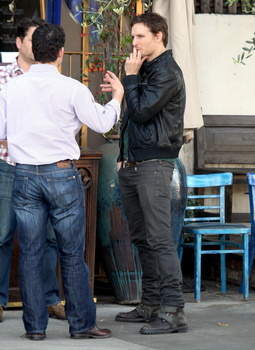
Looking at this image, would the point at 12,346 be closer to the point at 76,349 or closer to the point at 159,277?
the point at 76,349

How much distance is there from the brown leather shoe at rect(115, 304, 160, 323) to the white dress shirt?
1.38 meters

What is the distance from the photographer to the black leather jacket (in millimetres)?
5312

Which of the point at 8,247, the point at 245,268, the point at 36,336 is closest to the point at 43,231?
the point at 36,336

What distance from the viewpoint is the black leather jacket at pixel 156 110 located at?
209 inches

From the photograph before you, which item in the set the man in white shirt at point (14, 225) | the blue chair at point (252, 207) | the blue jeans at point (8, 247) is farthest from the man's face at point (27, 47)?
the blue chair at point (252, 207)

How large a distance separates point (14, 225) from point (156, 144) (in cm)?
118

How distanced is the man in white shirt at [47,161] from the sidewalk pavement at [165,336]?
179 millimetres

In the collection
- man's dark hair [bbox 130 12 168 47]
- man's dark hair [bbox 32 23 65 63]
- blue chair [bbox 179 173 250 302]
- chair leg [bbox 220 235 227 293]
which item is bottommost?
chair leg [bbox 220 235 227 293]

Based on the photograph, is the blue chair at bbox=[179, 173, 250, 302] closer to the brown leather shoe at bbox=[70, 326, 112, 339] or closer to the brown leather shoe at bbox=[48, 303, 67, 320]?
the brown leather shoe at bbox=[48, 303, 67, 320]

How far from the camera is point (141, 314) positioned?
582cm

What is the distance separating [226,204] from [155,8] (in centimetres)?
198

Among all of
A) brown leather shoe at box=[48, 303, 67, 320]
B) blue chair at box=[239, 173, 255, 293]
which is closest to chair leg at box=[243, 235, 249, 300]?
blue chair at box=[239, 173, 255, 293]

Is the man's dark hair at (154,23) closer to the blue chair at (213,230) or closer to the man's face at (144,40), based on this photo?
the man's face at (144,40)

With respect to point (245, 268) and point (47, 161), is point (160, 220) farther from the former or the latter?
point (245, 268)
